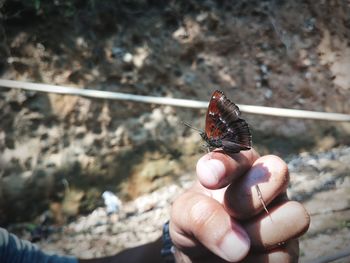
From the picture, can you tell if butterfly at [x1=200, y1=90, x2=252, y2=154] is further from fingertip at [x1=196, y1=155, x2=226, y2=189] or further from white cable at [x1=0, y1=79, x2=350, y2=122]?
white cable at [x1=0, y1=79, x2=350, y2=122]

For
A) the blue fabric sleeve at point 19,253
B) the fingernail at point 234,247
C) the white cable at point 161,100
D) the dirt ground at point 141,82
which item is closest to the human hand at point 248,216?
the fingernail at point 234,247

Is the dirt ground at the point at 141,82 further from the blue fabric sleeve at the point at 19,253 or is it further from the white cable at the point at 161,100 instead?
the blue fabric sleeve at the point at 19,253

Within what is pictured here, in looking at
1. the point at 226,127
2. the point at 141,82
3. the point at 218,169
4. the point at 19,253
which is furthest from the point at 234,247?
the point at 141,82

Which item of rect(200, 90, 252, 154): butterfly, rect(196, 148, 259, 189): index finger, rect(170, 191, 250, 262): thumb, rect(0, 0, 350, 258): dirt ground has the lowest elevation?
rect(0, 0, 350, 258): dirt ground

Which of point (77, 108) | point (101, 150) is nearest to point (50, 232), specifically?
point (101, 150)

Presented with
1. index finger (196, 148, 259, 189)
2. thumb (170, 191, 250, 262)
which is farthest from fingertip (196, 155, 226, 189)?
thumb (170, 191, 250, 262)

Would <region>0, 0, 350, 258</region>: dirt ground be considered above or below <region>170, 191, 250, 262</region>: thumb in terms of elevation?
below

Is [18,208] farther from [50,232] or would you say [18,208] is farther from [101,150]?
[101,150]
